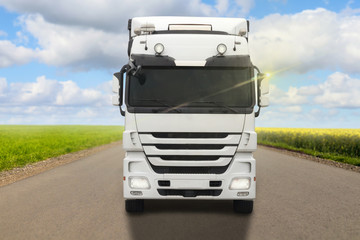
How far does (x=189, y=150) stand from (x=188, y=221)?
1.11 meters

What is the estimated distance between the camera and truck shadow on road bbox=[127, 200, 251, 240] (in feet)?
17.6

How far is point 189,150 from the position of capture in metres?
6.31

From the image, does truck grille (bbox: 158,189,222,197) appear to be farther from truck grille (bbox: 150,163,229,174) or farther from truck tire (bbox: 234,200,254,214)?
truck tire (bbox: 234,200,254,214)

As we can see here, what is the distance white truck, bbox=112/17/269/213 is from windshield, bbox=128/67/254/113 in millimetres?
16

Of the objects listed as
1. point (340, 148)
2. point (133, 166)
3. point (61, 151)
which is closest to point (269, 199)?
point (133, 166)

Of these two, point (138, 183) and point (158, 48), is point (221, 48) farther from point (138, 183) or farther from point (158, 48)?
point (138, 183)

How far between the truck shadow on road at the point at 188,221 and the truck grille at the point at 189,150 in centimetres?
77

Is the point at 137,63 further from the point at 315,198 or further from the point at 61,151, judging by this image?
the point at 61,151

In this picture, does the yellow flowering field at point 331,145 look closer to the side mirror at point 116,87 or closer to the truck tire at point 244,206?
the truck tire at point 244,206

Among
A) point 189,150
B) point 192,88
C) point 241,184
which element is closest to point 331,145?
point 241,184

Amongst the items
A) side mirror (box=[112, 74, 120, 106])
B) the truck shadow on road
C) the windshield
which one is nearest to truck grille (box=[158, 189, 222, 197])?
the truck shadow on road

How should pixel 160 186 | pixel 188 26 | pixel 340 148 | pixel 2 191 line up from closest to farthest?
pixel 160 186 → pixel 188 26 → pixel 2 191 → pixel 340 148

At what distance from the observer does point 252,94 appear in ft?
21.4

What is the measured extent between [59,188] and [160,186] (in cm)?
374
